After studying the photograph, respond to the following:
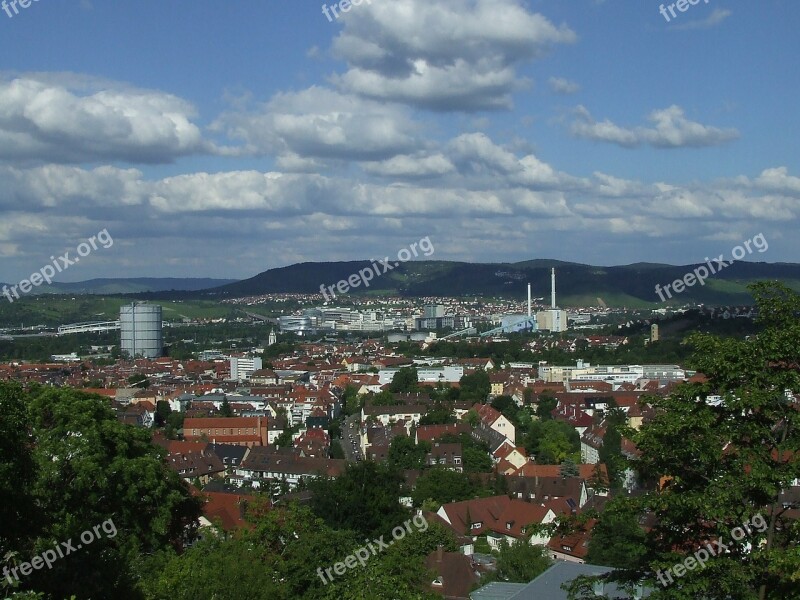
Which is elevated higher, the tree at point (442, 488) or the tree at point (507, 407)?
the tree at point (442, 488)

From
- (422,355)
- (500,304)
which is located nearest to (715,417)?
(422,355)

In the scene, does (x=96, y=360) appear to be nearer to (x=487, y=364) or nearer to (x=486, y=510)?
(x=487, y=364)

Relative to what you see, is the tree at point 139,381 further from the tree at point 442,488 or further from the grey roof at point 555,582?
the grey roof at point 555,582

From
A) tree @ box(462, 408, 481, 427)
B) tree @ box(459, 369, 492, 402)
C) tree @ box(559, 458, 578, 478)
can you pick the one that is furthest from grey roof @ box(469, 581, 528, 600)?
tree @ box(459, 369, 492, 402)

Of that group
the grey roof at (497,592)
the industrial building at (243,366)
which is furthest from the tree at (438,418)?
the industrial building at (243,366)

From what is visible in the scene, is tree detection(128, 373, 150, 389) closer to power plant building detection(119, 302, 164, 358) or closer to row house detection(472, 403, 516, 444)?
A: row house detection(472, 403, 516, 444)

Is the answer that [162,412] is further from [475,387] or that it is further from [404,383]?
[475,387]

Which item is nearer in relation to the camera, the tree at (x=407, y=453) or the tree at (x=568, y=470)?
the tree at (x=568, y=470)
